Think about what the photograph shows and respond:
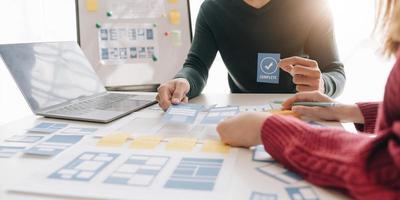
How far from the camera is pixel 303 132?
571 millimetres

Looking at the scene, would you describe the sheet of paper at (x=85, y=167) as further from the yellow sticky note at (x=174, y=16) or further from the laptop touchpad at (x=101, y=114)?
the yellow sticky note at (x=174, y=16)

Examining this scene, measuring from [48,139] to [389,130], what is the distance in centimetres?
59

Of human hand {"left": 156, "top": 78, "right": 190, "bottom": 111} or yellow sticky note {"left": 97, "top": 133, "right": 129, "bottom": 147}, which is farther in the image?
human hand {"left": 156, "top": 78, "right": 190, "bottom": 111}

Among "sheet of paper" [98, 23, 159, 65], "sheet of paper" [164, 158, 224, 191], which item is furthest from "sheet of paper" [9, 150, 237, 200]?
"sheet of paper" [98, 23, 159, 65]

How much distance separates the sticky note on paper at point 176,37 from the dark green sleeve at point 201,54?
21 cm

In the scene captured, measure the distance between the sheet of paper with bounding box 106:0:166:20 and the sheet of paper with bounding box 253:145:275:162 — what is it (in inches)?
42.7

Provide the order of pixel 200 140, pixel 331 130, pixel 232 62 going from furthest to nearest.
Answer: pixel 232 62
pixel 200 140
pixel 331 130

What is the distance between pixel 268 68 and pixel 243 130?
0.63 metres

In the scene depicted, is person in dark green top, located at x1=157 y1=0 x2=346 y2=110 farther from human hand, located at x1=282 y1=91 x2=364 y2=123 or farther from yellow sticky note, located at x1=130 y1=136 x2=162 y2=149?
yellow sticky note, located at x1=130 y1=136 x2=162 y2=149

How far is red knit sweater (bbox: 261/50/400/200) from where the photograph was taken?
45cm

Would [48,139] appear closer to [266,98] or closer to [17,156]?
[17,156]

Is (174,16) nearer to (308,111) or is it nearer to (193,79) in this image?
(193,79)

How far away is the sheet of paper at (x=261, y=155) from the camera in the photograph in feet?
2.02

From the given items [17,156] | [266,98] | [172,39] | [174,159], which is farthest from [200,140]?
[172,39]
